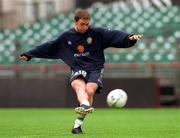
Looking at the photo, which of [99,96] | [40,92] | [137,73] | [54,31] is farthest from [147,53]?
[54,31]

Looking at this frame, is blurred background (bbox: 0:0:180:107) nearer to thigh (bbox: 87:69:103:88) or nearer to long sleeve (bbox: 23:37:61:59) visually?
long sleeve (bbox: 23:37:61:59)

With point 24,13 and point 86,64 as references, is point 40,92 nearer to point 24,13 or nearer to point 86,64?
point 24,13

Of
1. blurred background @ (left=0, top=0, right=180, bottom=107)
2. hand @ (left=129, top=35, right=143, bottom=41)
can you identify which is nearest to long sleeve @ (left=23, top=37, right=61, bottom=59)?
hand @ (left=129, top=35, right=143, bottom=41)

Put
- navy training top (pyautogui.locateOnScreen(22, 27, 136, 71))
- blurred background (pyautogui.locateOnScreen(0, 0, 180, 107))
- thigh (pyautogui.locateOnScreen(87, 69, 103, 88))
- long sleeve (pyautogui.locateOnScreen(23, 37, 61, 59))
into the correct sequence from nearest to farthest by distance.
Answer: thigh (pyautogui.locateOnScreen(87, 69, 103, 88)) < navy training top (pyautogui.locateOnScreen(22, 27, 136, 71)) < long sleeve (pyautogui.locateOnScreen(23, 37, 61, 59)) < blurred background (pyautogui.locateOnScreen(0, 0, 180, 107))

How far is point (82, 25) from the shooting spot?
10297 mm

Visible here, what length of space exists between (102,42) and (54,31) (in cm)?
1612

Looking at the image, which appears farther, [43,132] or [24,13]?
[24,13]

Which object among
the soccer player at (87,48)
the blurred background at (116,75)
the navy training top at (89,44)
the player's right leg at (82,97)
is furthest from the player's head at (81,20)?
the blurred background at (116,75)

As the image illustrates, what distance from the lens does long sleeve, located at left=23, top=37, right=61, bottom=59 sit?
11.0 meters

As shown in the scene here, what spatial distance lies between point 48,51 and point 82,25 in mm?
1017

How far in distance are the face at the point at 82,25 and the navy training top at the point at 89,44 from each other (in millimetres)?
190

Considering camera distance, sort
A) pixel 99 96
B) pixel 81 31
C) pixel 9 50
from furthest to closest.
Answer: pixel 9 50 → pixel 99 96 → pixel 81 31

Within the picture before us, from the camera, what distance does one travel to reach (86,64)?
34.9 feet

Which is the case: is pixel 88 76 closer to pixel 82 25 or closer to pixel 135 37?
pixel 82 25
